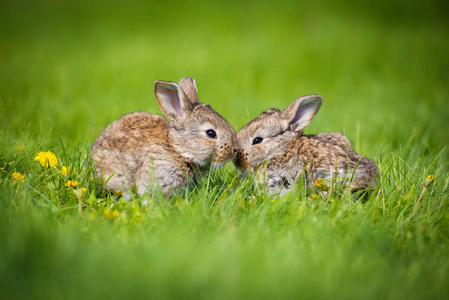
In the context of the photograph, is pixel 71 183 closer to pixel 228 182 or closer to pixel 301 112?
pixel 228 182

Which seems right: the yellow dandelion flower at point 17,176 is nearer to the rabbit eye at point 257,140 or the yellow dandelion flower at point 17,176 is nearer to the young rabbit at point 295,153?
the young rabbit at point 295,153

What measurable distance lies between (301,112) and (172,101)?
5.30ft

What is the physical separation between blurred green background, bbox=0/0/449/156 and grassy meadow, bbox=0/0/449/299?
0.07 metres

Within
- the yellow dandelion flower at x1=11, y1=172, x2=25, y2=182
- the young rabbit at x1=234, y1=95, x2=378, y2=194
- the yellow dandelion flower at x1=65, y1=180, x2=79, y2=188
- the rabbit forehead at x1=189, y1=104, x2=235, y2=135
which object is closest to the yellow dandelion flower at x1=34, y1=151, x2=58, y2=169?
the yellow dandelion flower at x1=11, y1=172, x2=25, y2=182

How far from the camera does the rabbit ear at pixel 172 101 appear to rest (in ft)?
15.4

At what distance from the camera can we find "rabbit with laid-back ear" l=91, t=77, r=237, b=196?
179 inches

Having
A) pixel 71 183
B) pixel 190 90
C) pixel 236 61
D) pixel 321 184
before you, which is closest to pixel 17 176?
pixel 71 183

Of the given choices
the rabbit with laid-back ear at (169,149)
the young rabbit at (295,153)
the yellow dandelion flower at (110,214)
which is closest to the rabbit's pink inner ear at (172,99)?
Answer: the rabbit with laid-back ear at (169,149)

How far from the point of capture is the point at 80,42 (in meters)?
14.4

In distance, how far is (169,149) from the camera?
4703 millimetres

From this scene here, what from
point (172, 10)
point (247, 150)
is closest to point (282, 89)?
point (247, 150)

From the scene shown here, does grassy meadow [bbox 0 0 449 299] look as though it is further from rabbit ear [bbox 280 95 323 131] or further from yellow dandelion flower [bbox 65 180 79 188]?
rabbit ear [bbox 280 95 323 131]

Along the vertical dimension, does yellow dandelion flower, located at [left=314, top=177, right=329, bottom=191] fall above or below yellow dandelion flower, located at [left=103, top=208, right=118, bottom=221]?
above

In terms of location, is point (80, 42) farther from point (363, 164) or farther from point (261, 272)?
point (261, 272)
